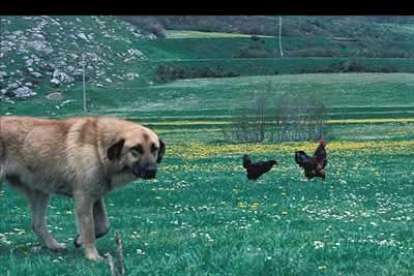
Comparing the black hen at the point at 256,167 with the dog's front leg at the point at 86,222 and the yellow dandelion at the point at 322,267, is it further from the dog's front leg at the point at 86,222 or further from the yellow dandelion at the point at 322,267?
the yellow dandelion at the point at 322,267

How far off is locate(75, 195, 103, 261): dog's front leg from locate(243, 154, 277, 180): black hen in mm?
1354

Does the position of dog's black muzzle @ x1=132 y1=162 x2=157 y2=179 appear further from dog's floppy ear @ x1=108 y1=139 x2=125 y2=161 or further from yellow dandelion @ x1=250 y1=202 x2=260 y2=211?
yellow dandelion @ x1=250 y1=202 x2=260 y2=211

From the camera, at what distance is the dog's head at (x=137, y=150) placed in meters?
4.04

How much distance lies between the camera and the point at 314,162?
5344 mm

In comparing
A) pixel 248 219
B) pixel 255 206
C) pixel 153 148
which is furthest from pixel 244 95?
pixel 153 148

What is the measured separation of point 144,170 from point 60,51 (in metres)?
1.25

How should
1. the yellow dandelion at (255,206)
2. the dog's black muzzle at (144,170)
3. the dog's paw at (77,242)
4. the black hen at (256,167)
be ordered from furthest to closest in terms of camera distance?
the black hen at (256,167)
the yellow dandelion at (255,206)
the dog's paw at (77,242)
the dog's black muzzle at (144,170)

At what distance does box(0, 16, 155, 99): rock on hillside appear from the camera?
4.74 meters

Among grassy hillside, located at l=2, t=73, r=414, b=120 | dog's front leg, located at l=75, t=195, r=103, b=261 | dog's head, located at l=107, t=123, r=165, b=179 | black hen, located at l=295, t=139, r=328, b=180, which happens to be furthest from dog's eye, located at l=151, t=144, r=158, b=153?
black hen, located at l=295, t=139, r=328, b=180

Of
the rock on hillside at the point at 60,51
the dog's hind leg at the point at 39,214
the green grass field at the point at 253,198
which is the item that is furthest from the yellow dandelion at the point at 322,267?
the rock on hillside at the point at 60,51

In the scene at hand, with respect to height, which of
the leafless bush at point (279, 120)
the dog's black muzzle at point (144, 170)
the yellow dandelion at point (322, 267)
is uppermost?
the dog's black muzzle at point (144, 170)

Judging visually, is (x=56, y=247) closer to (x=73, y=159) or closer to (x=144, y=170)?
(x=73, y=159)

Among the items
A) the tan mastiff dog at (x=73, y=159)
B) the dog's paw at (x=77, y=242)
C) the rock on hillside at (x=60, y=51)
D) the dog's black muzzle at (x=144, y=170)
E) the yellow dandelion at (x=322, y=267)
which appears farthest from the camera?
the rock on hillside at (x=60, y=51)

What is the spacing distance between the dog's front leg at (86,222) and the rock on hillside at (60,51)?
90 cm
